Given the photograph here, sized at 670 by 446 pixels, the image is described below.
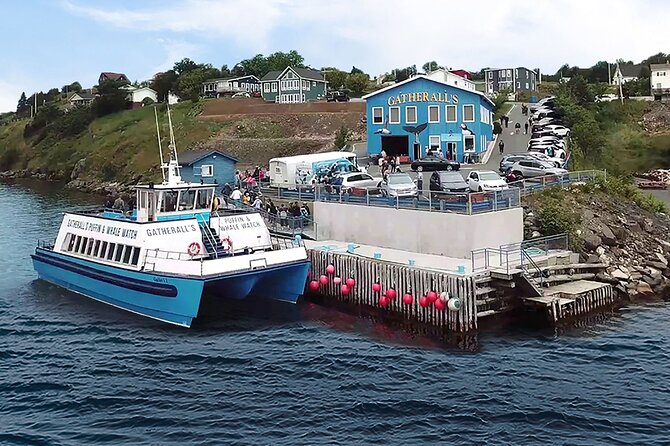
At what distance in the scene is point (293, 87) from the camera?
10938 cm

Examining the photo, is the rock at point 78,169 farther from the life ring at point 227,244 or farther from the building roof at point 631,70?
the building roof at point 631,70

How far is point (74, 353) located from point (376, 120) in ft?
129

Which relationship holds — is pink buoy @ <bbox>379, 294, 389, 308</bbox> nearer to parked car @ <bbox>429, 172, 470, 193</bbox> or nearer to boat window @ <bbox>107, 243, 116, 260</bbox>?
parked car @ <bbox>429, 172, 470, 193</bbox>

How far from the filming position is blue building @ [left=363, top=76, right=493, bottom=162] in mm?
58281

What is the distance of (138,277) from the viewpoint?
29156 millimetres

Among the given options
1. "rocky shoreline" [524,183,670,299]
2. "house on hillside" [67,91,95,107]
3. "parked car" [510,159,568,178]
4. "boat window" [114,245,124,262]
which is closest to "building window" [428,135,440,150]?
"parked car" [510,159,568,178]

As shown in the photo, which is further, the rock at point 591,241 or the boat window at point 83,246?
the boat window at point 83,246

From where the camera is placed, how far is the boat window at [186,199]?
32031 mm

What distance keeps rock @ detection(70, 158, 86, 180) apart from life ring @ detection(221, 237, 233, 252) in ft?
252

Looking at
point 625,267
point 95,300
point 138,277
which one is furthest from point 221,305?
point 625,267

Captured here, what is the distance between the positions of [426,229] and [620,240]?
9259mm

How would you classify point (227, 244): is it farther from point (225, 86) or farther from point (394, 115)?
point (225, 86)

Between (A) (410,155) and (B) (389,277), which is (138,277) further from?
(A) (410,155)

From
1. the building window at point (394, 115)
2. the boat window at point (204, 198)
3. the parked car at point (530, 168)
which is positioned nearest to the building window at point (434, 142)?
the building window at point (394, 115)
